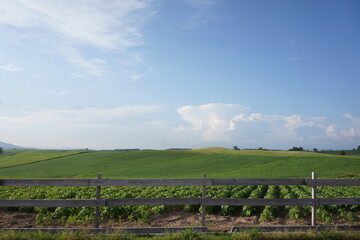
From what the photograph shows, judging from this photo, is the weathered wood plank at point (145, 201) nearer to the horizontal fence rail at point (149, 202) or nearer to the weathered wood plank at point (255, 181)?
the horizontal fence rail at point (149, 202)

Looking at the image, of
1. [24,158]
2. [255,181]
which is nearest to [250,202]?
[255,181]

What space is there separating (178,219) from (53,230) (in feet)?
14.3

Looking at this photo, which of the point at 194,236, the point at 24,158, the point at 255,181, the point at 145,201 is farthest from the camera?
the point at 24,158

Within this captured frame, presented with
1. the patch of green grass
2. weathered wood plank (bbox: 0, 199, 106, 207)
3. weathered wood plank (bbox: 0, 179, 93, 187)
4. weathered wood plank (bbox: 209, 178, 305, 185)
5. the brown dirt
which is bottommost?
the patch of green grass

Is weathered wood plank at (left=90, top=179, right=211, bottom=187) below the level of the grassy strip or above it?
above

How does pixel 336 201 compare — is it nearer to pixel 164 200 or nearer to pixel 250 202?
pixel 250 202

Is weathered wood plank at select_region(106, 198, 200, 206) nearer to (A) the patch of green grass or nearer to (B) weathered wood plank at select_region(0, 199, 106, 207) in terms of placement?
(B) weathered wood plank at select_region(0, 199, 106, 207)

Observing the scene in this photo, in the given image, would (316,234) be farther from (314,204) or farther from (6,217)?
(6,217)

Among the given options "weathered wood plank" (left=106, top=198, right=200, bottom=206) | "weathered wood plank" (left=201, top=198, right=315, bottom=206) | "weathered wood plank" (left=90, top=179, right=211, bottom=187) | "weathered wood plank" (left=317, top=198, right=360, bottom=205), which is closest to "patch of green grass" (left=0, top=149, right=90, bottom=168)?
"weathered wood plank" (left=90, top=179, right=211, bottom=187)

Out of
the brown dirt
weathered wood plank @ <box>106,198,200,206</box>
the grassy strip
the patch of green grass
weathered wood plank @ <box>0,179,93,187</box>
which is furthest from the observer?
the patch of green grass

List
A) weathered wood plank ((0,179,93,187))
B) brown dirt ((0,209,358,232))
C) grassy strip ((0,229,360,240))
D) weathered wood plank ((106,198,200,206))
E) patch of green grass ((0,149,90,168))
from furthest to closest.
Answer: patch of green grass ((0,149,90,168)) → brown dirt ((0,209,358,232)) → weathered wood plank ((0,179,93,187)) → weathered wood plank ((106,198,200,206)) → grassy strip ((0,229,360,240))

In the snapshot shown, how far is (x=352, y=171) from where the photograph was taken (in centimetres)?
4184

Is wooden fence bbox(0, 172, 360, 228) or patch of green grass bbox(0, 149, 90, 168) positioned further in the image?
patch of green grass bbox(0, 149, 90, 168)

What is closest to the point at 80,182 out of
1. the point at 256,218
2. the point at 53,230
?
the point at 53,230
